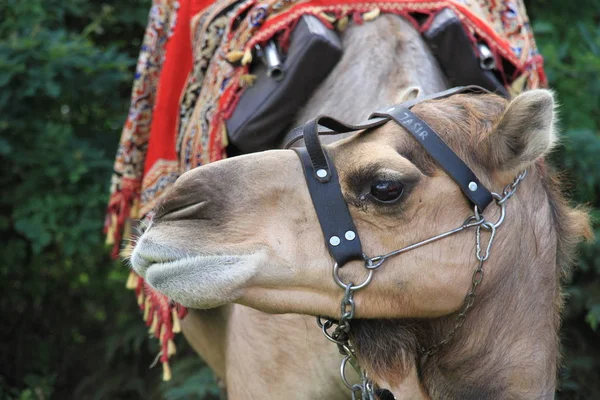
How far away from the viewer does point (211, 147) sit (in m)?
3.25

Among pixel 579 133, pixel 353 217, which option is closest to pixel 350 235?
pixel 353 217

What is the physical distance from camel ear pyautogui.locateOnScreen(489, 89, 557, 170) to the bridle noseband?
0.09 meters

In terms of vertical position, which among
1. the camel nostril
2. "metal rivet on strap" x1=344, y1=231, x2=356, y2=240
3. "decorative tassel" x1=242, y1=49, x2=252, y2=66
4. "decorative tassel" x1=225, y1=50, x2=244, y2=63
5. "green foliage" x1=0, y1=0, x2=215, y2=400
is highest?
the camel nostril

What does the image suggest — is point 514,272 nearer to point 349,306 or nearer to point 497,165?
point 497,165

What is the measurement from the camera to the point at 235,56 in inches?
130

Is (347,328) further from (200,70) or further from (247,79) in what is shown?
(200,70)

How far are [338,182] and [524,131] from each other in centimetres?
51

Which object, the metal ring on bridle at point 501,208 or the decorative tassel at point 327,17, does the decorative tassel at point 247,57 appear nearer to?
the decorative tassel at point 327,17

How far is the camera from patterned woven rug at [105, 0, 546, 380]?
10.7ft

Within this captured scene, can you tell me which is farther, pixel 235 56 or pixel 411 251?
pixel 235 56

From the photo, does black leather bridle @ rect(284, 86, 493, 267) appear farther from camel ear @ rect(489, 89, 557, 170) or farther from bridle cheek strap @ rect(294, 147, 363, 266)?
camel ear @ rect(489, 89, 557, 170)

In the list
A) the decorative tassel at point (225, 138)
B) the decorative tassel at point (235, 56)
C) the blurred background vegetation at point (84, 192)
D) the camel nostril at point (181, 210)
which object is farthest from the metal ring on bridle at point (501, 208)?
the blurred background vegetation at point (84, 192)

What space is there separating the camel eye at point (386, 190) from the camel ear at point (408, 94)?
58cm

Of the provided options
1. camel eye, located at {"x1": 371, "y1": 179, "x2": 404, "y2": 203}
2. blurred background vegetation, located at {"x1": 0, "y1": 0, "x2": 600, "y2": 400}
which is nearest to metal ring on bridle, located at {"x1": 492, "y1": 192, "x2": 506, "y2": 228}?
camel eye, located at {"x1": 371, "y1": 179, "x2": 404, "y2": 203}
